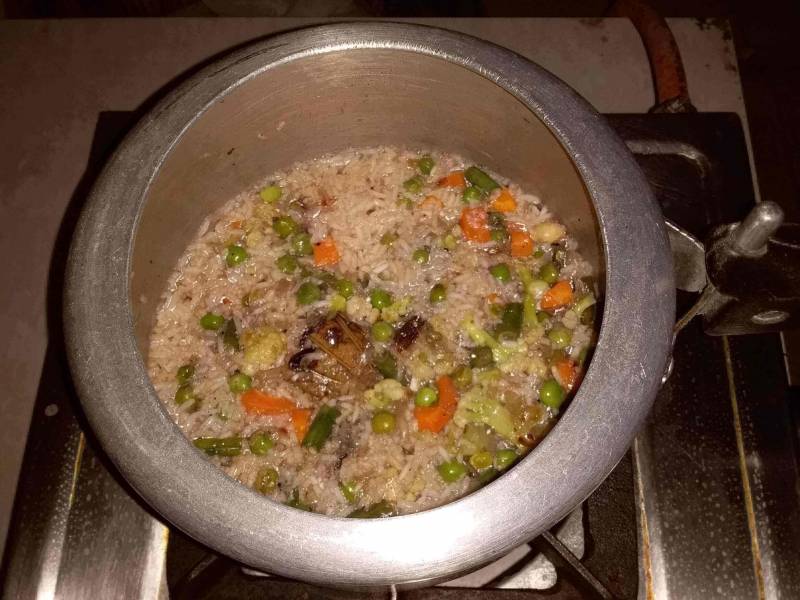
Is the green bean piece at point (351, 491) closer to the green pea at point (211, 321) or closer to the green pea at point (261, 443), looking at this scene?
the green pea at point (261, 443)

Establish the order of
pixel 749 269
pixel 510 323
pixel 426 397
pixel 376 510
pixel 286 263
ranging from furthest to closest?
1. pixel 286 263
2. pixel 510 323
3. pixel 426 397
4. pixel 376 510
5. pixel 749 269

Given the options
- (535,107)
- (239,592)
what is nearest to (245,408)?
(239,592)

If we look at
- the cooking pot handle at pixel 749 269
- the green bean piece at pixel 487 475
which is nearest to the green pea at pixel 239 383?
the green bean piece at pixel 487 475

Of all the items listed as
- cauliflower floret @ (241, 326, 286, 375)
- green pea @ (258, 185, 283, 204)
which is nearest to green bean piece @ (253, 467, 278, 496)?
cauliflower floret @ (241, 326, 286, 375)

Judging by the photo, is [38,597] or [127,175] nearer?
[127,175]

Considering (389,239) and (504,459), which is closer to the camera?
(504,459)

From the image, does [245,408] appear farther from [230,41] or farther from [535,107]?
[230,41]

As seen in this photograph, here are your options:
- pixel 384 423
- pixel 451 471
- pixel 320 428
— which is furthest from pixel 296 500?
pixel 451 471

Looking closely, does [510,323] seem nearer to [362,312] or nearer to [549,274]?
[549,274]
